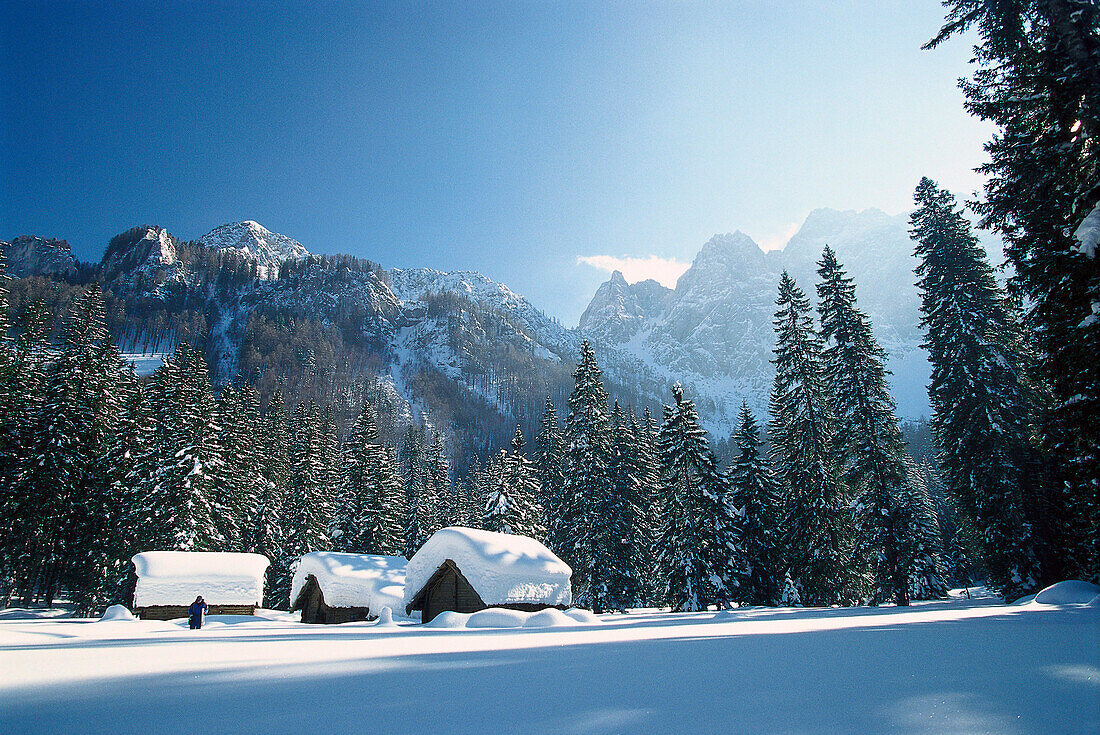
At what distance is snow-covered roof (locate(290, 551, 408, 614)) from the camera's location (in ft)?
101

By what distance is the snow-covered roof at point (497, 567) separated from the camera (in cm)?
2391

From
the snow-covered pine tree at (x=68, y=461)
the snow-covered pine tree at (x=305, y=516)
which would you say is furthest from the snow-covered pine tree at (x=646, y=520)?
the snow-covered pine tree at (x=68, y=461)

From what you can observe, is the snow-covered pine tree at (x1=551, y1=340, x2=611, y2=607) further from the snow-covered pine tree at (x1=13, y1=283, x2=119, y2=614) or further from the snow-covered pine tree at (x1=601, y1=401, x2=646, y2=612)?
the snow-covered pine tree at (x1=13, y1=283, x2=119, y2=614)

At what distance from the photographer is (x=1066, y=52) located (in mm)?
10523

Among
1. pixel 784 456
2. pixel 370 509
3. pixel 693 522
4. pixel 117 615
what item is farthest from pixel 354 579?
pixel 784 456

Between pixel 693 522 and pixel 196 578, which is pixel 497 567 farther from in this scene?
pixel 196 578

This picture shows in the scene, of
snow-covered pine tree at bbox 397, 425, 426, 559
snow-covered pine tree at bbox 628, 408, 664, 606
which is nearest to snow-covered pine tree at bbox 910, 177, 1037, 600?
snow-covered pine tree at bbox 628, 408, 664, 606

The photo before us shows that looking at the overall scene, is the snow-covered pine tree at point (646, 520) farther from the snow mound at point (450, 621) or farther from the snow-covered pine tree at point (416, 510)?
the snow-covered pine tree at point (416, 510)

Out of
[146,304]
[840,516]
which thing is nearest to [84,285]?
[146,304]

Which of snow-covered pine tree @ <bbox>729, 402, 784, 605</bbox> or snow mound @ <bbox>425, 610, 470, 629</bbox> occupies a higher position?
snow-covered pine tree @ <bbox>729, 402, 784, 605</bbox>

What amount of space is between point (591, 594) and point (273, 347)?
567 feet

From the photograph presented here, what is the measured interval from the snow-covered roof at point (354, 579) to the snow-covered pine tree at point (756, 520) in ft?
66.5

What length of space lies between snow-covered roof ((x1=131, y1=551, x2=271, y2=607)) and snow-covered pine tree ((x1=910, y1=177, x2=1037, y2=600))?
37104 millimetres

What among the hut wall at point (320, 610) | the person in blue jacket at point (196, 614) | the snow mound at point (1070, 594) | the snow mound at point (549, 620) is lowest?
the hut wall at point (320, 610)
